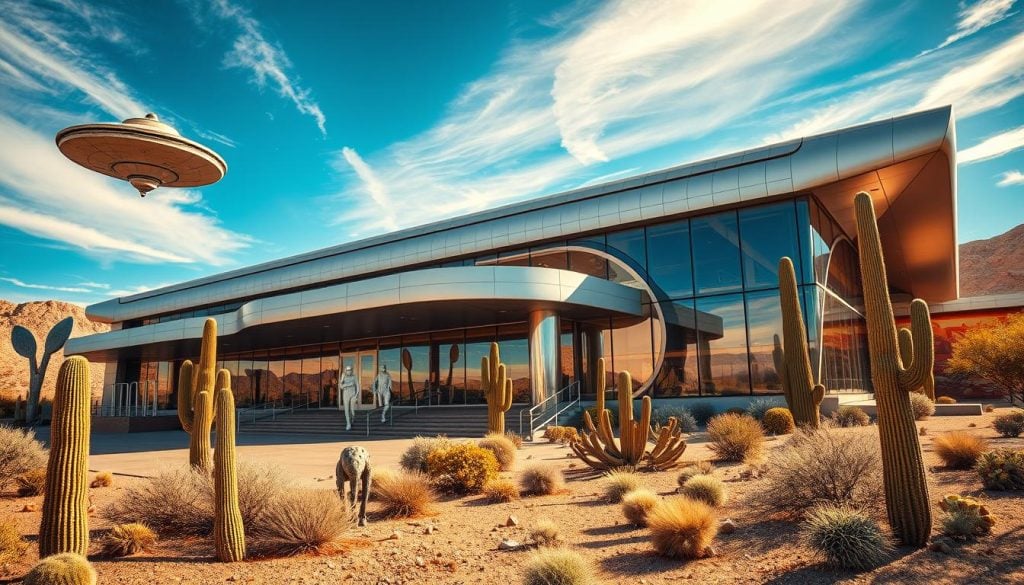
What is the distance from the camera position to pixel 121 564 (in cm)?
653

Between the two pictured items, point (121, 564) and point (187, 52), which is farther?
point (187, 52)

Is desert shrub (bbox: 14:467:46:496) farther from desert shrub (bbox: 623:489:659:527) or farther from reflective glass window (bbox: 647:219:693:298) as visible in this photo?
reflective glass window (bbox: 647:219:693:298)

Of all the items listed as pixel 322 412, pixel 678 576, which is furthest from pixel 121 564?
pixel 322 412

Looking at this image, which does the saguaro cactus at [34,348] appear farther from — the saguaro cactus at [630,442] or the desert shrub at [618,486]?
the desert shrub at [618,486]

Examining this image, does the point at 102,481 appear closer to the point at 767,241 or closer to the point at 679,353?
the point at 679,353

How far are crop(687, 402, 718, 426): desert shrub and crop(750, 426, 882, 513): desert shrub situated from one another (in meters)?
13.9

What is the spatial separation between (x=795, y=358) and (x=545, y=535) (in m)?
8.74

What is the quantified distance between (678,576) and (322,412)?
2816cm

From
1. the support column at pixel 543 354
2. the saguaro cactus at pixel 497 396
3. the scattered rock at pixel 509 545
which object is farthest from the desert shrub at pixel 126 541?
the support column at pixel 543 354

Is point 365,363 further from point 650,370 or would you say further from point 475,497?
point 475,497

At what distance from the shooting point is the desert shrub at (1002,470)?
805cm

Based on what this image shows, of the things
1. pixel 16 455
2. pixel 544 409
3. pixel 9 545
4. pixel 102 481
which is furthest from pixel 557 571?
pixel 544 409

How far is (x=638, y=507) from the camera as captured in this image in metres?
7.77

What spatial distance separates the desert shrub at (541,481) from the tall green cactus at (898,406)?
16.6ft
